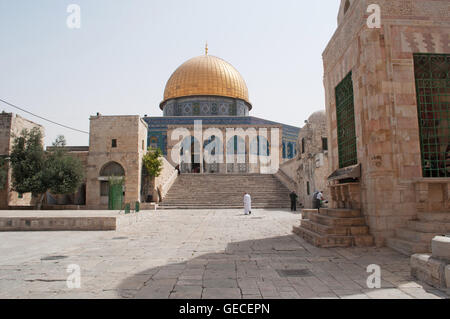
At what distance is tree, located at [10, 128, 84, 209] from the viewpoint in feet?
59.2

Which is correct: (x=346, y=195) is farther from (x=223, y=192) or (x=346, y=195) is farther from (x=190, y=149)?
(x=190, y=149)

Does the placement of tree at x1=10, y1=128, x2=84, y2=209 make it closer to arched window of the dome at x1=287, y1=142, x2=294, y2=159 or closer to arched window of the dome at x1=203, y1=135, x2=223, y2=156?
arched window of the dome at x1=203, y1=135, x2=223, y2=156

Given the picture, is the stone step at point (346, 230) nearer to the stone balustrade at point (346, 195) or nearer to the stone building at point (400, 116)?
the stone building at point (400, 116)

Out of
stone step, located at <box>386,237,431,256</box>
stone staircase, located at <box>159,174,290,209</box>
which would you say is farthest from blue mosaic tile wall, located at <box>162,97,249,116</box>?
stone step, located at <box>386,237,431,256</box>

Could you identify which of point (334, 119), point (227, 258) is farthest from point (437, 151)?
point (227, 258)

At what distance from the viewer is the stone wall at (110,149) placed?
64.7 feet

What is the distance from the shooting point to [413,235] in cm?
540

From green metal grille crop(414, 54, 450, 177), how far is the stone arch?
17.1m

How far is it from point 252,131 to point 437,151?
2705 cm

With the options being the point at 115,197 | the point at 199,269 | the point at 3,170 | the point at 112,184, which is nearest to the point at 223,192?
the point at 115,197

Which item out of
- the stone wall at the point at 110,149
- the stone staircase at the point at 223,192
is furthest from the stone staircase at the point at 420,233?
the stone wall at the point at 110,149

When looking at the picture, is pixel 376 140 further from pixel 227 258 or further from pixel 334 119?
pixel 227 258

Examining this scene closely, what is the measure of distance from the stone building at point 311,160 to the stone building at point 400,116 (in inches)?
398
